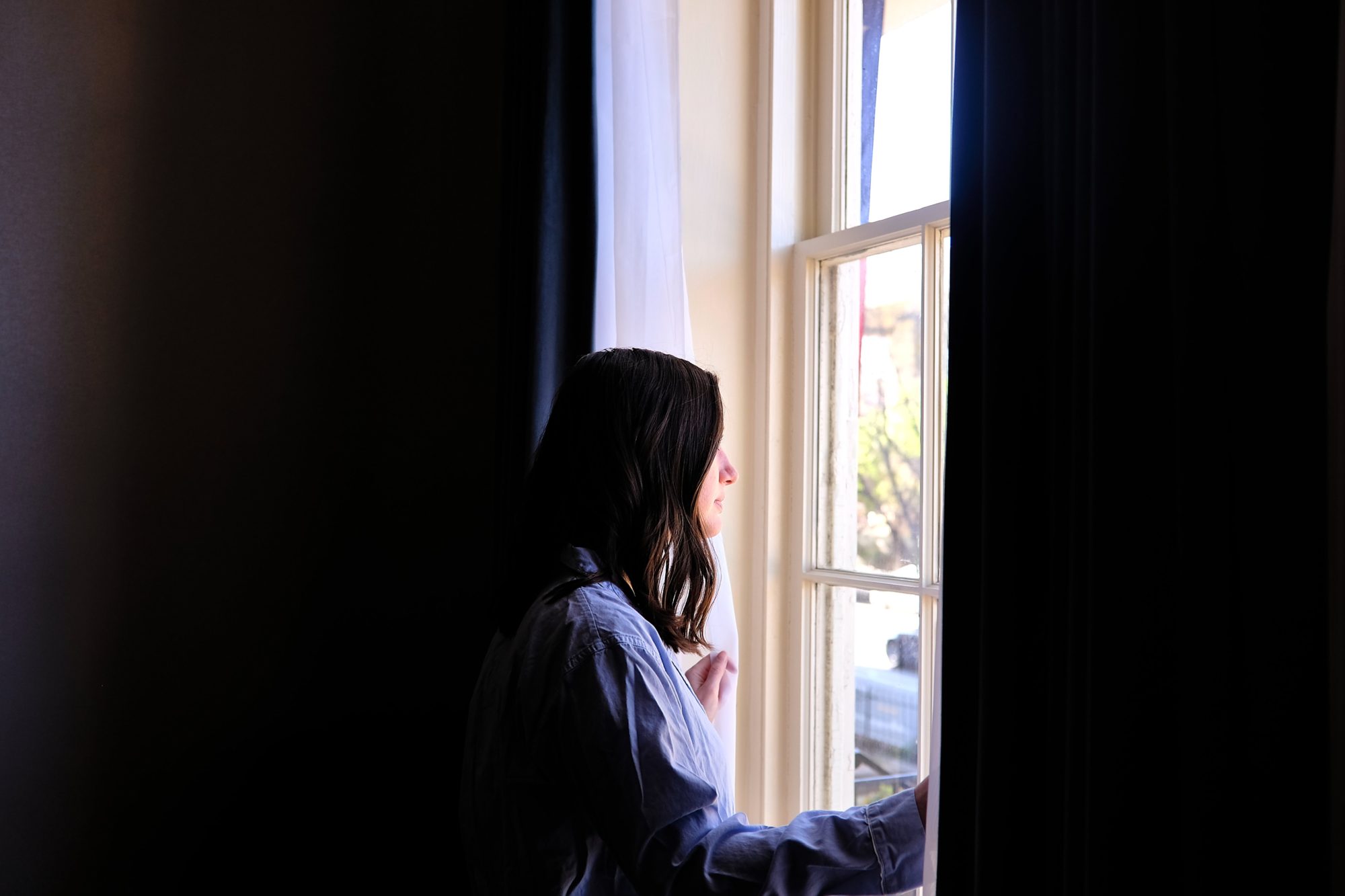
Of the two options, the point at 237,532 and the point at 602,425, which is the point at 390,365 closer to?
the point at 237,532

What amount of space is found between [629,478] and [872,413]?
0.59m

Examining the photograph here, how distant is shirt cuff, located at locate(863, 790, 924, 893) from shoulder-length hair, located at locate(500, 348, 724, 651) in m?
0.31

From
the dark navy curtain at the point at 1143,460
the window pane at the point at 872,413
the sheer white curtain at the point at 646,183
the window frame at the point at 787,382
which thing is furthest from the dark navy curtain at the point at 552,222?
the dark navy curtain at the point at 1143,460

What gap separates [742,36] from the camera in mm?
1701

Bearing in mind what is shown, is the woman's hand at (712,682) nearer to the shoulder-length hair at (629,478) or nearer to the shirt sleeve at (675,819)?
the shoulder-length hair at (629,478)

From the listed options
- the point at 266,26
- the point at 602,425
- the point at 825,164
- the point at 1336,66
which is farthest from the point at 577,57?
the point at 1336,66

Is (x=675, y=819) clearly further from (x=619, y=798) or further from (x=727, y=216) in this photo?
(x=727, y=216)

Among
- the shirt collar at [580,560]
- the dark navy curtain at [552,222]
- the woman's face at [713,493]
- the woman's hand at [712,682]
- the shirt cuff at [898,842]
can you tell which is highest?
the dark navy curtain at [552,222]

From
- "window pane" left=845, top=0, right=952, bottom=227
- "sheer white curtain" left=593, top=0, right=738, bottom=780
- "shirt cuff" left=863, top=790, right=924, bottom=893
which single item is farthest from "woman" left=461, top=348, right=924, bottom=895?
"window pane" left=845, top=0, right=952, bottom=227

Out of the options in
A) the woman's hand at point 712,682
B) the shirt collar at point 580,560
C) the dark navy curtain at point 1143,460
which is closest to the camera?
the dark navy curtain at point 1143,460

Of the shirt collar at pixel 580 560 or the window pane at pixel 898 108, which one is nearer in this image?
the shirt collar at pixel 580 560

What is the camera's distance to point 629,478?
109cm

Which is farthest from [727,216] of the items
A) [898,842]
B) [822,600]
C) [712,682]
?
[898,842]

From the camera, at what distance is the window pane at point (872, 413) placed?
1.46m
